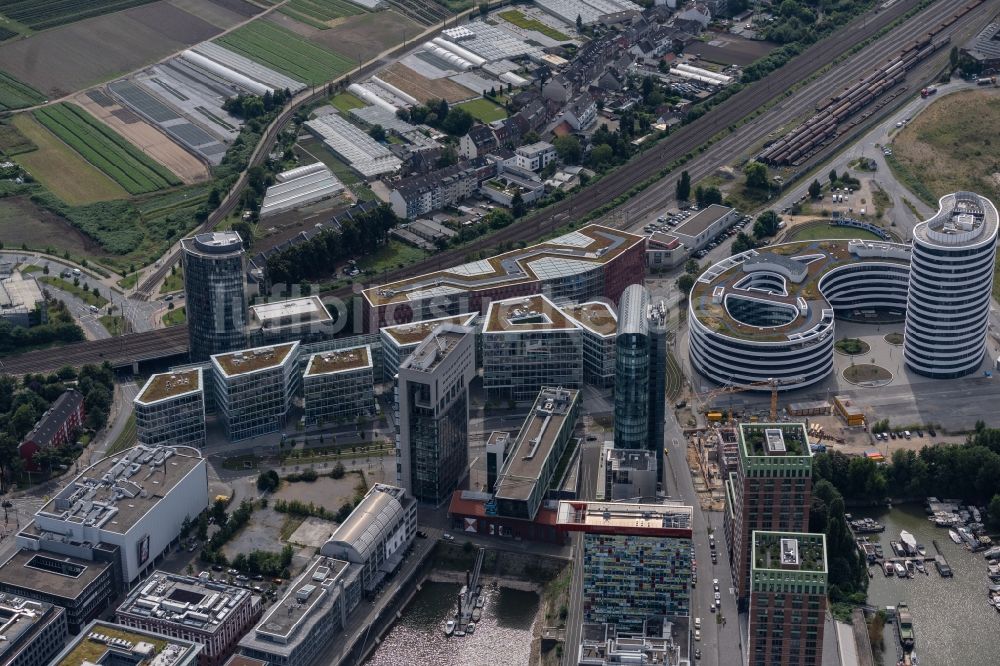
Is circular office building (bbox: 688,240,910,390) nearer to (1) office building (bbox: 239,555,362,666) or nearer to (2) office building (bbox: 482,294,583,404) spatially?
(2) office building (bbox: 482,294,583,404)

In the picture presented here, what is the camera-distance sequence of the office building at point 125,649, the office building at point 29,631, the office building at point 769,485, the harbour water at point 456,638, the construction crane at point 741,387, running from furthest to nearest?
the construction crane at point 741,387 → the harbour water at point 456,638 → the office building at point 769,485 → the office building at point 29,631 → the office building at point 125,649

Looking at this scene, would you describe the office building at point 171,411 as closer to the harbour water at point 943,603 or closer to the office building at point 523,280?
the office building at point 523,280

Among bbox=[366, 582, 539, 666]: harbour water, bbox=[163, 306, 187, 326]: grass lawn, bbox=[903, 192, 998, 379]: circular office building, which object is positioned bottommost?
bbox=[366, 582, 539, 666]: harbour water

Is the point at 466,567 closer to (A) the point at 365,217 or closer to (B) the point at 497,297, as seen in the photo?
(B) the point at 497,297


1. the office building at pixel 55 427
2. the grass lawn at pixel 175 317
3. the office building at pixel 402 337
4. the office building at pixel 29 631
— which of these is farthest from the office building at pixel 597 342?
the office building at pixel 29 631

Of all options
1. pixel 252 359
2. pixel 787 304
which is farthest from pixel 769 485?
pixel 252 359

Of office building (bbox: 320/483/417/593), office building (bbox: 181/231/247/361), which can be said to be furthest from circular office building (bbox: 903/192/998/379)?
office building (bbox: 181/231/247/361)

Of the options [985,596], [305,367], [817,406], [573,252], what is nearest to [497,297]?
[573,252]
